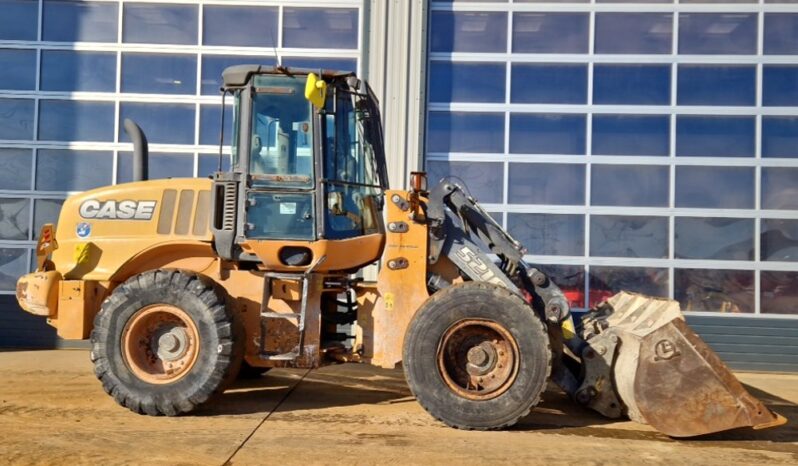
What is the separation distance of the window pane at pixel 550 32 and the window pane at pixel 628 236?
243cm

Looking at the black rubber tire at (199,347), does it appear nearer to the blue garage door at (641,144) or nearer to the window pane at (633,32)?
the blue garage door at (641,144)

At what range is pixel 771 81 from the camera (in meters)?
10.0

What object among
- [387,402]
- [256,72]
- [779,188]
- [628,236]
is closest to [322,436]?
[387,402]

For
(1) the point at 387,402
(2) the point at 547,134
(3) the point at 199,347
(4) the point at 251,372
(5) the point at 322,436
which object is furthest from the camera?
(2) the point at 547,134

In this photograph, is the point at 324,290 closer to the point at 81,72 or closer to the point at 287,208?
the point at 287,208

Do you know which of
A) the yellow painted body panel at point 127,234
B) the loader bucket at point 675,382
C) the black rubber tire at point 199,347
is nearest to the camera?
the loader bucket at point 675,382

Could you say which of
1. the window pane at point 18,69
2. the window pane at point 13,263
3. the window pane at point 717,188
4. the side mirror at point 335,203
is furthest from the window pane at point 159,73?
the window pane at point 717,188

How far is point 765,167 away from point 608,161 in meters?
2.09

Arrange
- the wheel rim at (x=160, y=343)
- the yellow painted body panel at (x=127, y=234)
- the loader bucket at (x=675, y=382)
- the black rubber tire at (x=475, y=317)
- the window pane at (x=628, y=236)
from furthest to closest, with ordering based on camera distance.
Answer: the window pane at (x=628, y=236) < the yellow painted body panel at (x=127, y=234) < the wheel rim at (x=160, y=343) < the black rubber tire at (x=475, y=317) < the loader bucket at (x=675, y=382)

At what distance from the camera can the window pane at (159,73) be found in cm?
1056

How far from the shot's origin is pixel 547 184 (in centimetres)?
1015

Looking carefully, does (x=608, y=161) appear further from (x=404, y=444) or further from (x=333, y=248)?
(x=404, y=444)

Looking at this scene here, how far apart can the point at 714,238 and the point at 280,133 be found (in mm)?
6405

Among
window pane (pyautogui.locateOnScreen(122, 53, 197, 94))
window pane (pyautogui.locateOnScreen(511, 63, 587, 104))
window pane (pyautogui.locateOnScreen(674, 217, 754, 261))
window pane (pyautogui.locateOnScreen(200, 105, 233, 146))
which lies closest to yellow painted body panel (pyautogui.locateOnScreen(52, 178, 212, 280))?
window pane (pyautogui.locateOnScreen(200, 105, 233, 146))
